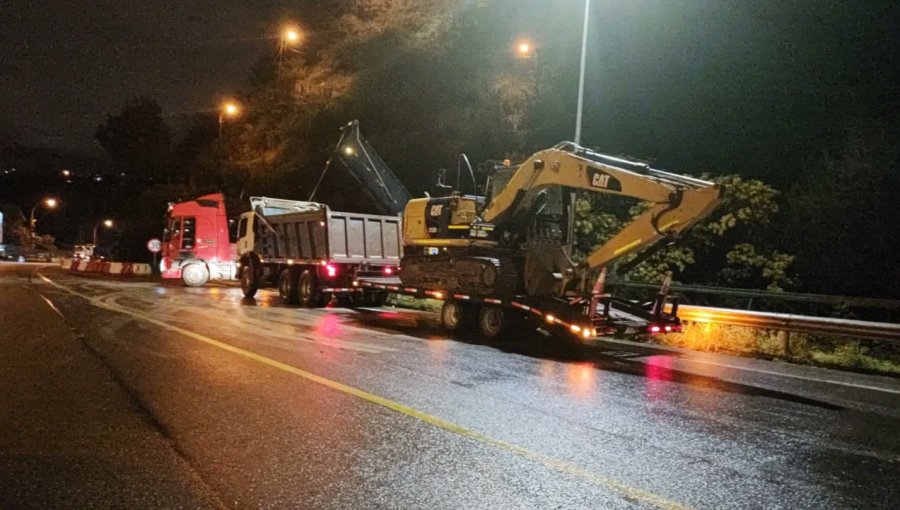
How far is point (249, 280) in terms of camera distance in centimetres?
2122

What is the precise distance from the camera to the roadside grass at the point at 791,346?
37.3 feet

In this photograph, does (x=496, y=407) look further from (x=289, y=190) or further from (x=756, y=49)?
(x=289, y=190)

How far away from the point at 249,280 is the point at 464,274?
998cm

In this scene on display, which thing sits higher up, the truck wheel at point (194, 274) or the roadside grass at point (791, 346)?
the truck wheel at point (194, 274)

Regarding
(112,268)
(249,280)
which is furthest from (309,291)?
(112,268)

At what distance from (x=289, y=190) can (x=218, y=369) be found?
2671cm

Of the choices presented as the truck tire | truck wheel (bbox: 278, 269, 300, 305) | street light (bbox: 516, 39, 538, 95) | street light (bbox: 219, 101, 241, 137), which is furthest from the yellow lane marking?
street light (bbox: 219, 101, 241, 137)

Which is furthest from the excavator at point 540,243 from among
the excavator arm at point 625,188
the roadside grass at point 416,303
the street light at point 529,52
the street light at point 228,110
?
the street light at point 228,110

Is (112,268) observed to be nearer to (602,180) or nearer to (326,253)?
(326,253)

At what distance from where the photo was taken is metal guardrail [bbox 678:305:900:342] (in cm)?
1108

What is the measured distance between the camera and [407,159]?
27.7 metres

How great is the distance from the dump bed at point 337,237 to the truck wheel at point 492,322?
585cm

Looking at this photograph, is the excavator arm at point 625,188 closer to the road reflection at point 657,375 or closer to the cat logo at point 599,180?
the cat logo at point 599,180

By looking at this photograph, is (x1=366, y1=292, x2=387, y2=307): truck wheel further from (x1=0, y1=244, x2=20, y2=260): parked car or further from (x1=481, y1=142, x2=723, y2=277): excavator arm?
(x1=0, y1=244, x2=20, y2=260): parked car
